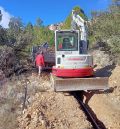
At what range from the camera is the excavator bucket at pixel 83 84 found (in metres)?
18.2

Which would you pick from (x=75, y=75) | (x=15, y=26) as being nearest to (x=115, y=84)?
(x=75, y=75)

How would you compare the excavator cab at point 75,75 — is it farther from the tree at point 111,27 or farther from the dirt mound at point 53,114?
the tree at point 111,27

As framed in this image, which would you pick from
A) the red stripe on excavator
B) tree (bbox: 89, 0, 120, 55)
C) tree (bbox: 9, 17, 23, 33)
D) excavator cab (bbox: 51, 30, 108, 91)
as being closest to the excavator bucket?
excavator cab (bbox: 51, 30, 108, 91)

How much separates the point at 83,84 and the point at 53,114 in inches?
132

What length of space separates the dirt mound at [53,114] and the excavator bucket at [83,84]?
522 millimetres

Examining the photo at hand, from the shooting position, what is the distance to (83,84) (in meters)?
18.3

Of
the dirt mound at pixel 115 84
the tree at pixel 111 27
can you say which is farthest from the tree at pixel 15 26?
the dirt mound at pixel 115 84

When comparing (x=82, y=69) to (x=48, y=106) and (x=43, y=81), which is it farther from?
(x=43, y=81)

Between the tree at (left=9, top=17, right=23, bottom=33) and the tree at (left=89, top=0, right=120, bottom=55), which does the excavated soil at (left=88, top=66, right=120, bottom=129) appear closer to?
the tree at (left=89, top=0, right=120, bottom=55)

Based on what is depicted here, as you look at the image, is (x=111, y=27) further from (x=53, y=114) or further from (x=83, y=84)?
(x=53, y=114)

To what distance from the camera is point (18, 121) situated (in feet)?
45.5

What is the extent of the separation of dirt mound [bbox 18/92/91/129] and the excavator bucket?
20.5 inches

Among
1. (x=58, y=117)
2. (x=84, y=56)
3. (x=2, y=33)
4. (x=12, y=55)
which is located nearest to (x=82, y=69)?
(x=84, y=56)

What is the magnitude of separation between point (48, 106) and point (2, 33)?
45.5ft
